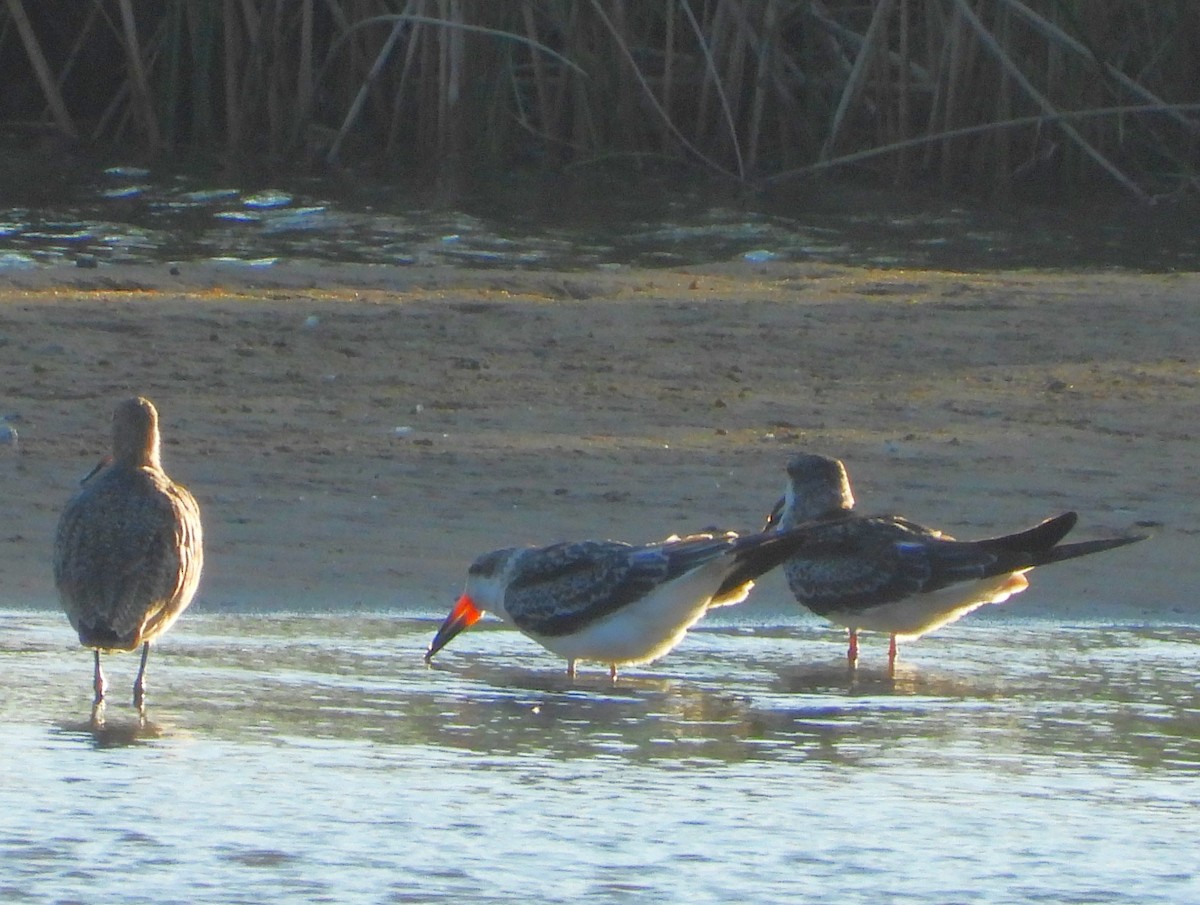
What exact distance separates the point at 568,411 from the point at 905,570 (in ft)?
8.32

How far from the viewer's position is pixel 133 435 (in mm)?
5578

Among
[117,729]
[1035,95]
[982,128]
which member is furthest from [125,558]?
[982,128]

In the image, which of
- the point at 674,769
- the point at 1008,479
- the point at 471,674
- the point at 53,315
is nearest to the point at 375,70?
the point at 53,315

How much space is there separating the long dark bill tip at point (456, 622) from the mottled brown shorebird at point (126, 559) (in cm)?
68

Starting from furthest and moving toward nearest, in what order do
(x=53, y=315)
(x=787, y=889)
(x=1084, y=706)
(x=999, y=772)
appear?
(x=53, y=315) < (x=1084, y=706) < (x=999, y=772) < (x=787, y=889)

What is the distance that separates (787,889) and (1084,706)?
1632mm

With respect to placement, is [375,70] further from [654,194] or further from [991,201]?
[991,201]

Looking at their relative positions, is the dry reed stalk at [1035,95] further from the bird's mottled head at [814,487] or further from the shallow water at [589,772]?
the shallow water at [589,772]

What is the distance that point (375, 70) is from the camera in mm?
15727

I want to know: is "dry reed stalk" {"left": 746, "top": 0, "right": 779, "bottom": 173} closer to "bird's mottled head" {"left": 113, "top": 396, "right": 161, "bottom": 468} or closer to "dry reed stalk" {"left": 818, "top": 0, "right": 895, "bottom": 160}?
"dry reed stalk" {"left": 818, "top": 0, "right": 895, "bottom": 160}

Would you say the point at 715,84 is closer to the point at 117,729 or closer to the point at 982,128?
the point at 982,128

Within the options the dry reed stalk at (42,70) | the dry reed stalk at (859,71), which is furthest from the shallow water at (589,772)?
the dry reed stalk at (42,70)

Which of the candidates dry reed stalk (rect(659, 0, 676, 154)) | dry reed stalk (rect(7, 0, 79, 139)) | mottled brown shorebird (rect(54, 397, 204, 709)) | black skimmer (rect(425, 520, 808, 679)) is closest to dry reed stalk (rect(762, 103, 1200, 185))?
dry reed stalk (rect(659, 0, 676, 154))

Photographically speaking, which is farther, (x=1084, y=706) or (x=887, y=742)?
(x=1084, y=706)
